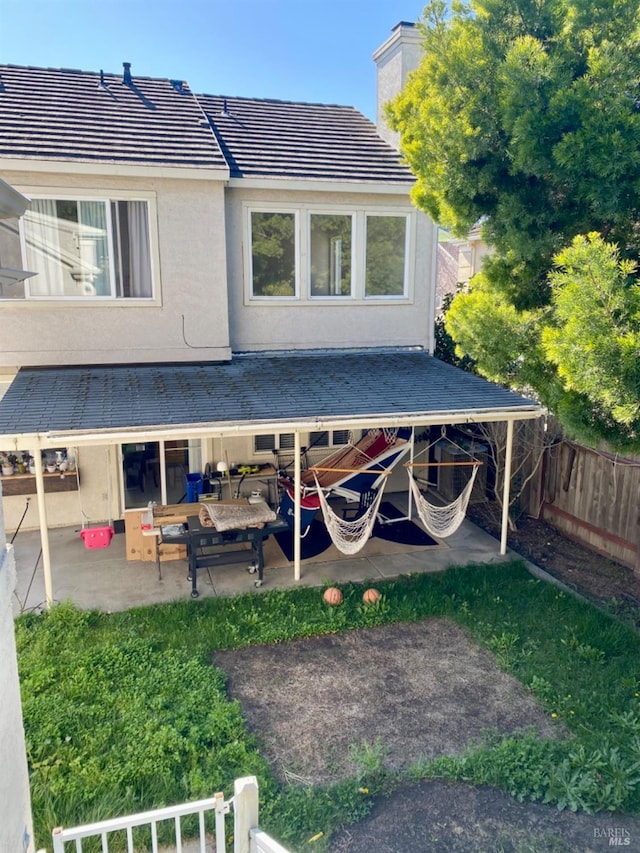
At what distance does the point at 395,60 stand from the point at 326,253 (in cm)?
424

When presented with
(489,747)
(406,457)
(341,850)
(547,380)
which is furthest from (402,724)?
(406,457)

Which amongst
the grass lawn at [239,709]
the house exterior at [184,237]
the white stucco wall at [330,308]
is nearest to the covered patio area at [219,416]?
the house exterior at [184,237]

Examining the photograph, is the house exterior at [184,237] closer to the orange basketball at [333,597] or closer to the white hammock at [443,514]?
the white hammock at [443,514]

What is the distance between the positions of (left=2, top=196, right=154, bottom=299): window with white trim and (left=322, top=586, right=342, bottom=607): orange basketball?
5.74 meters

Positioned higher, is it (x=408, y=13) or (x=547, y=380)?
(x=408, y=13)

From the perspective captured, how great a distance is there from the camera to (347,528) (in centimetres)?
920

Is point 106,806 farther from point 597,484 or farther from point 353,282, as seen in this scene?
point 353,282

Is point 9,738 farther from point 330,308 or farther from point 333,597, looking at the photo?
point 330,308

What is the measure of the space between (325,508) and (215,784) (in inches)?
168

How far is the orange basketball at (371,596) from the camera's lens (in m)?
8.55

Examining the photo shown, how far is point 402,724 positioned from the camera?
6.25 m

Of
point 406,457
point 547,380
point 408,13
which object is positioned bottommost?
point 406,457

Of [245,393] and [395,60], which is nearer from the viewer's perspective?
[245,393]

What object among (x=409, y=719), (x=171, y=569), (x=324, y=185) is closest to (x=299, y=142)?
(x=324, y=185)
